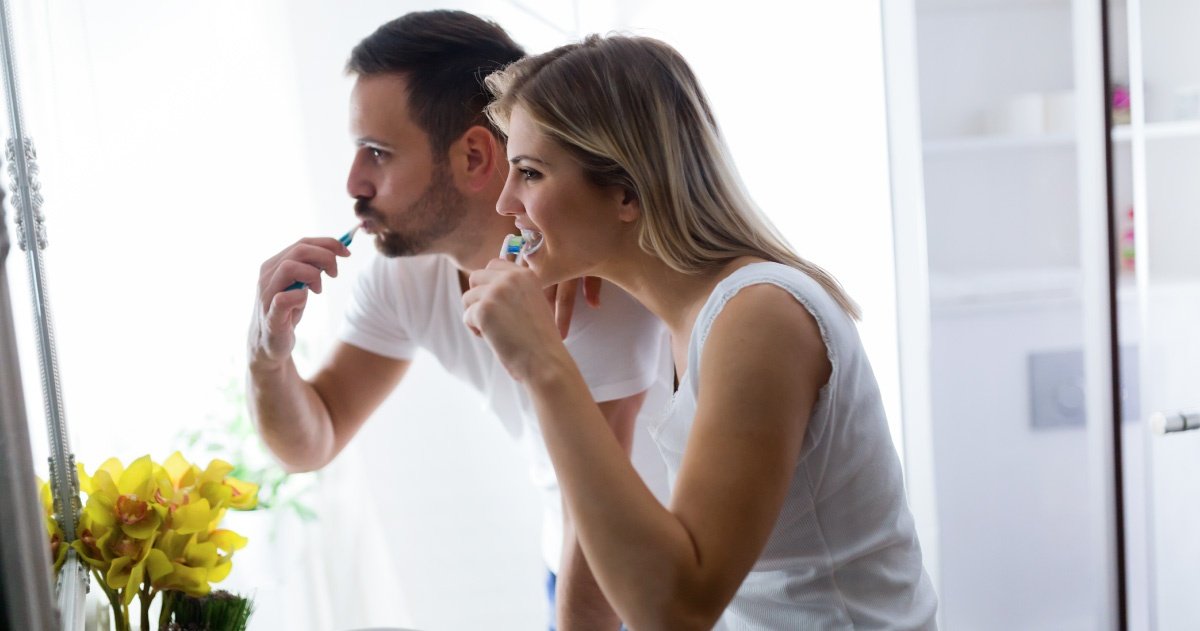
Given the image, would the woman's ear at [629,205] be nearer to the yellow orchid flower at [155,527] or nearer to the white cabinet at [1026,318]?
the yellow orchid flower at [155,527]

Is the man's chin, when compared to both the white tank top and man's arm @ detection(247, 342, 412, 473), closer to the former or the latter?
man's arm @ detection(247, 342, 412, 473)

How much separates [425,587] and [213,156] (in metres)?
1.04

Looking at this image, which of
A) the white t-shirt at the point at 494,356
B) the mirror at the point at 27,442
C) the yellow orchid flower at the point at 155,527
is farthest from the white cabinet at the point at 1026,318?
the mirror at the point at 27,442

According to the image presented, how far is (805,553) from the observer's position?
33.9 inches

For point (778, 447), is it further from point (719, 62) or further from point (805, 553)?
point (719, 62)

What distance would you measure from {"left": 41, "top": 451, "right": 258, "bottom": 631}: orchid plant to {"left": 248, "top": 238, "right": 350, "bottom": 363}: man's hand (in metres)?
0.26

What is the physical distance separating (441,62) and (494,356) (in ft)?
1.29

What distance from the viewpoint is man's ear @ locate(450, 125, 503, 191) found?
52.6 inches

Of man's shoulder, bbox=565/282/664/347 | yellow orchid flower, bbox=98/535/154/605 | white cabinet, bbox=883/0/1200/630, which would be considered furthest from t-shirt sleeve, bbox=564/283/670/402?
white cabinet, bbox=883/0/1200/630

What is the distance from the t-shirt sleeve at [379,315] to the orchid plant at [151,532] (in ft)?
1.56

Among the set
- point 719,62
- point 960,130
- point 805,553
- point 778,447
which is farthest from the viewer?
point 719,62

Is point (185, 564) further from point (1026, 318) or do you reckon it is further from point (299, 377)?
point (1026, 318)

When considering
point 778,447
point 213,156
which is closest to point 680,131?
point 778,447

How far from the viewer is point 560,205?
3.19 feet
